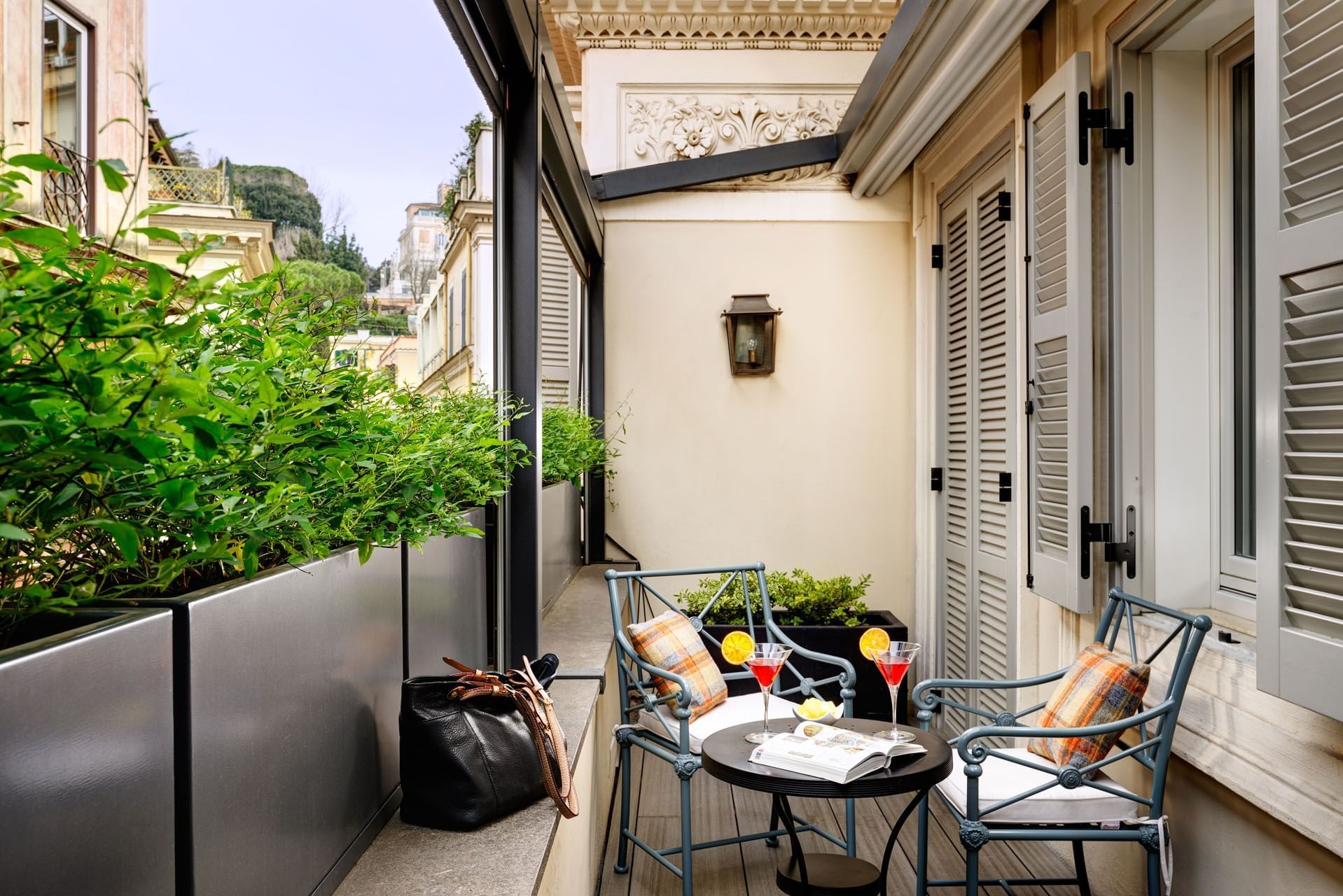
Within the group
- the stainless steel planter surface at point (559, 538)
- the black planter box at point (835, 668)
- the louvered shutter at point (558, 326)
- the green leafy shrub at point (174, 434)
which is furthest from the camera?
the black planter box at point (835, 668)

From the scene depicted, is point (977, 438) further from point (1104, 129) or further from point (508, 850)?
point (508, 850)

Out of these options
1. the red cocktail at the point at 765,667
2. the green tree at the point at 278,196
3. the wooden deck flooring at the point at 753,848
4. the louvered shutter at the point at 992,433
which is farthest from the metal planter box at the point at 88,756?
the louvered shutter at the point at 992,433

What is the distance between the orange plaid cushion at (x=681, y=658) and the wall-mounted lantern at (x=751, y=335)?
2038 millimetres

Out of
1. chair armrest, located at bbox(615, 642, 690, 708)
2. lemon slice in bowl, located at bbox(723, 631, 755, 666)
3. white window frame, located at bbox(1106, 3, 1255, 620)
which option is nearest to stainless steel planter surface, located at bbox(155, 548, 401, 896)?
lemon slice in bowl, located at bbox(723, 631, 755, 666)

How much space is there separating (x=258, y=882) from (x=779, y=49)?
477cm

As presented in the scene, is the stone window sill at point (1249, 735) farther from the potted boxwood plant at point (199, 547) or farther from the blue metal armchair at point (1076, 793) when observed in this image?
the potted boxwood plant at point (199, 547)

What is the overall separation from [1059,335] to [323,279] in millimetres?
2097

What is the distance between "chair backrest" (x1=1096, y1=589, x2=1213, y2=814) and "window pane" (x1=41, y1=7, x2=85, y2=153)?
217cm

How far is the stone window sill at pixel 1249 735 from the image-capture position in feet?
5.76

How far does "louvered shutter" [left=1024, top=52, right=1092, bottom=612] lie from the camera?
8.45ft

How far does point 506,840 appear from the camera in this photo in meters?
1.46

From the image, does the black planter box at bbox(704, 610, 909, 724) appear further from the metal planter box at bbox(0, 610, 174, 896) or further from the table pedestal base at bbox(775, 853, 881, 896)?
the metal planter box at bbox(0, 610, 174, 896)

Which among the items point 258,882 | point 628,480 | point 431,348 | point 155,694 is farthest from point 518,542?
point 628,480

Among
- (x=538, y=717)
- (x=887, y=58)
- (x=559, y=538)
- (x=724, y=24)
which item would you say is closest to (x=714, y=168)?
(x=724, y=24)
